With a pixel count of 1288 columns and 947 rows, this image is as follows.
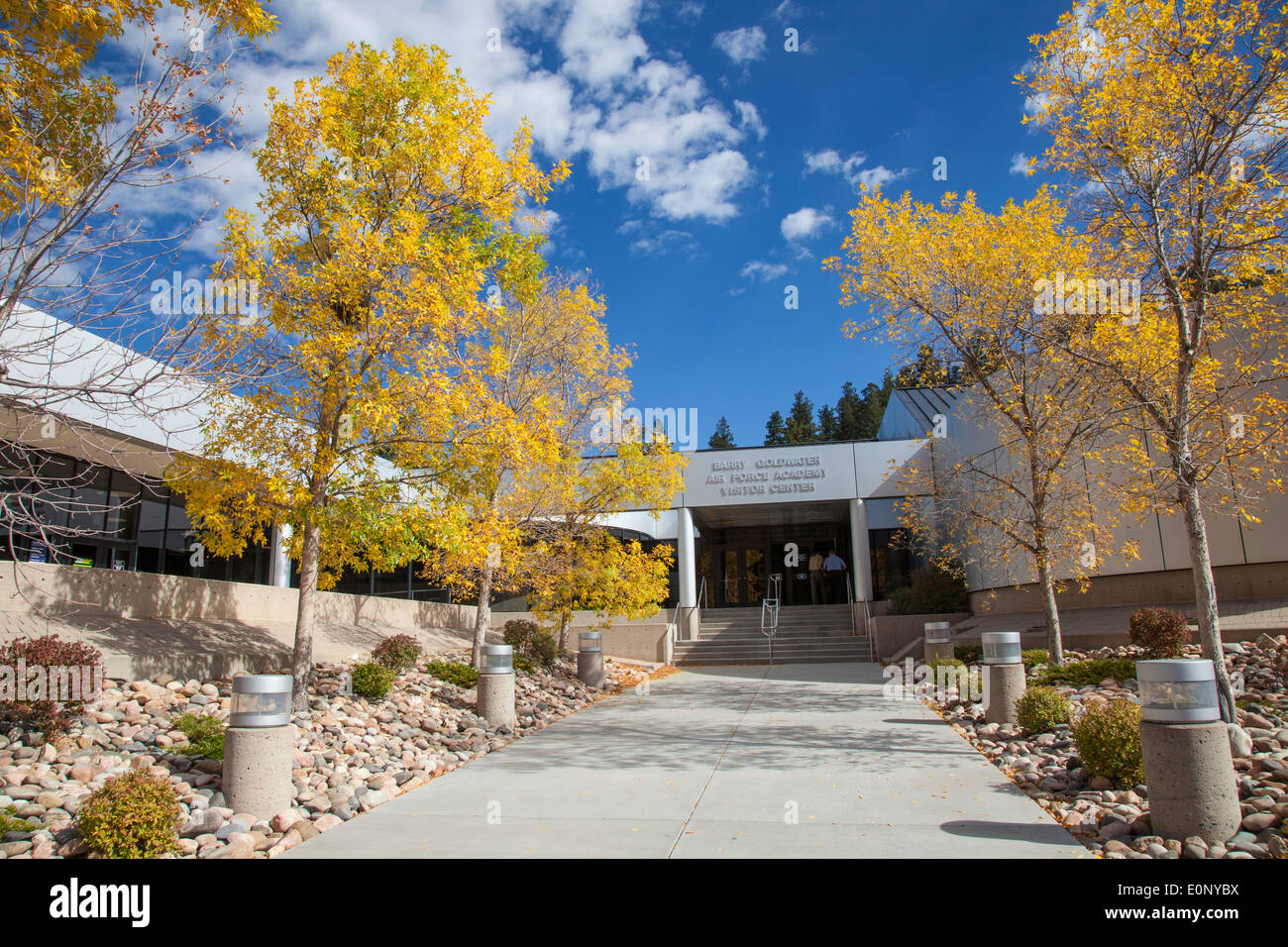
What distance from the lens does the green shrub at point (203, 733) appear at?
262 inches

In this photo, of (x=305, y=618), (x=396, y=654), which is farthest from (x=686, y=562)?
(x=305, y=618)

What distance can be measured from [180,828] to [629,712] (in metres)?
6.93

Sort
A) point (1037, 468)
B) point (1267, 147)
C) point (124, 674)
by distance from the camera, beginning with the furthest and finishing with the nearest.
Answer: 1. point (1037, 468)
2. point (124, 674)
3. point (1267, 147)

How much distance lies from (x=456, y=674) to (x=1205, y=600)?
9253 millimetres

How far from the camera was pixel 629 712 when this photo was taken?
11.4 meters

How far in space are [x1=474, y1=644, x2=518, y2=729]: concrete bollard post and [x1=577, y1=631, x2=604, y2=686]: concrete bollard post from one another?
431 centimetres

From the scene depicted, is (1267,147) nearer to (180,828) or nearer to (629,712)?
(629,712)

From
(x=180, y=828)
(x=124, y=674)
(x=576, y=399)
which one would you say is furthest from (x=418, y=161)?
(x=180, y=828)

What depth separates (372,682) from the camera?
9.59 metres
